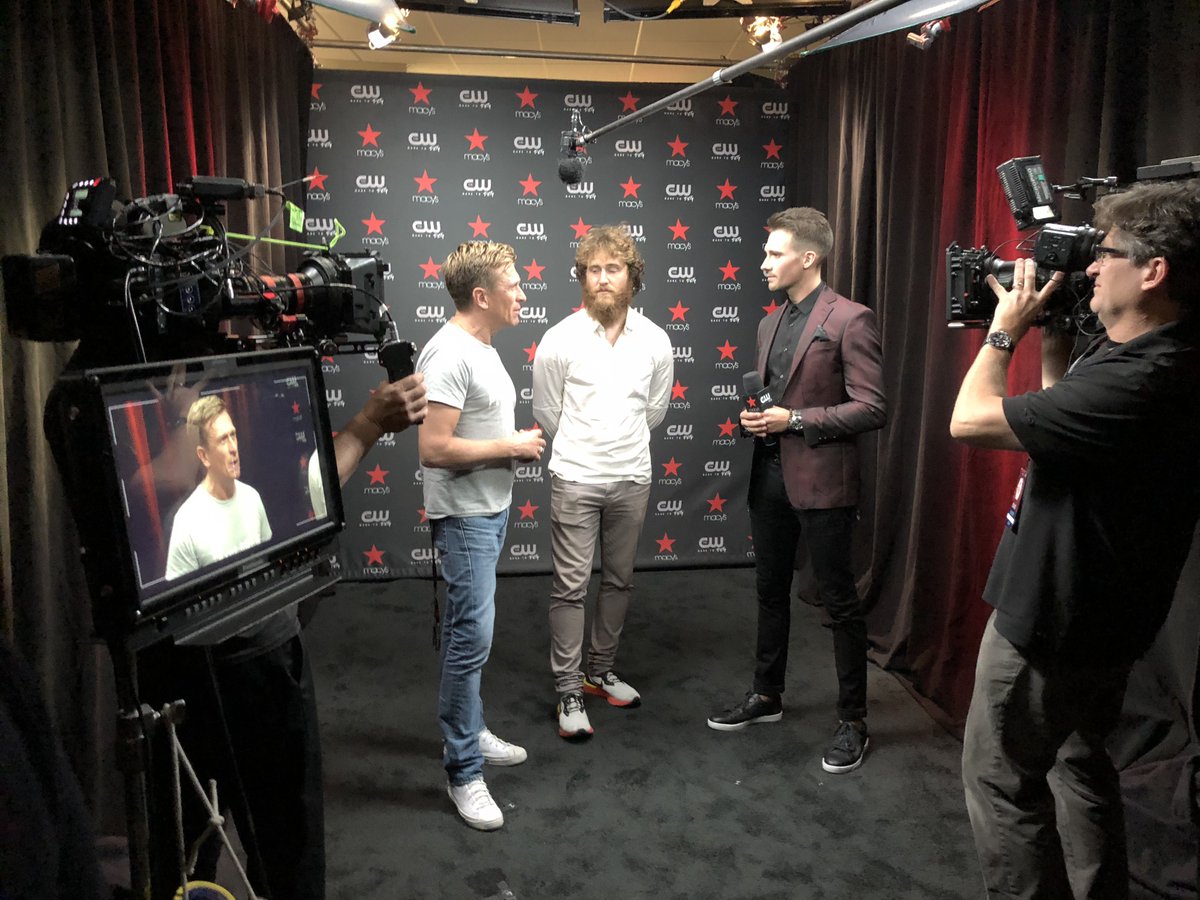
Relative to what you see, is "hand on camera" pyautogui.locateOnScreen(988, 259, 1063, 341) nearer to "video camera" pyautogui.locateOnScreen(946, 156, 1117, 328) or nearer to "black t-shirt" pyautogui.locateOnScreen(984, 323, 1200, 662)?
"video camera" pyautogui.locateOnScreen(946, 156, 1117, 328)

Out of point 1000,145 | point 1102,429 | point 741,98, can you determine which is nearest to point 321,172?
point 741,98

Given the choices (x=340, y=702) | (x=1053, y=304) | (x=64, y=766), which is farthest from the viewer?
(x=340, y=702)

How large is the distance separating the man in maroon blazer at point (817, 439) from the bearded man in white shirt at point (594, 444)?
1.38ft

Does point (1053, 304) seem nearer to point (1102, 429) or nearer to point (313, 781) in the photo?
point (1102, 429)

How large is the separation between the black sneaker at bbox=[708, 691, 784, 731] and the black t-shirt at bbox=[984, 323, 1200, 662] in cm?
128

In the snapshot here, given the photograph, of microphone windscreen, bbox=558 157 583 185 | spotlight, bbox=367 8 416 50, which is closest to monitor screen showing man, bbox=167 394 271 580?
microphone windscreen, bbox=558 157 583 185

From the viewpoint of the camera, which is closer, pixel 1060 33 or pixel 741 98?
pixel 1060 33

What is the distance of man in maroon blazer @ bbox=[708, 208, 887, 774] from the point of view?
245cm

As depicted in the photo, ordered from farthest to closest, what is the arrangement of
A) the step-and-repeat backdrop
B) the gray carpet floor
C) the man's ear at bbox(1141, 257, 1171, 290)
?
the step-and-repeat backdrop < the gray carpet floor < the man's ear at bbox(1141, 257, 1171, 290)

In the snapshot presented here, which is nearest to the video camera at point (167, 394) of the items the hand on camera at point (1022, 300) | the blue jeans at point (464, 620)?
the blue jeans at point (464, 620)

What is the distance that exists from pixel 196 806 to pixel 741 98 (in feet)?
13.1

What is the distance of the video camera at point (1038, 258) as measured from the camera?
1518 mm

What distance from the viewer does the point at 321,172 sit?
412 centimetres

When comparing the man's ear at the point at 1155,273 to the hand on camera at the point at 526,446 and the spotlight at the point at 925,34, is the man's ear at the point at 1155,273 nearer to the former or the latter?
the hand on camera at the point at 526,446
